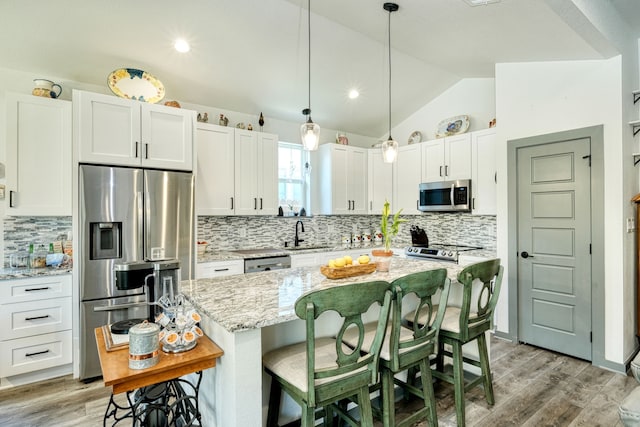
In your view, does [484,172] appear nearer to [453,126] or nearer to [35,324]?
[453,126]

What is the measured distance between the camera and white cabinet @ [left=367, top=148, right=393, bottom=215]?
520 cm

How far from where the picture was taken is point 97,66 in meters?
3.11

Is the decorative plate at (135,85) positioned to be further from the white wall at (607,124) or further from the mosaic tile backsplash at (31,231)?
the white wall at (607,124)

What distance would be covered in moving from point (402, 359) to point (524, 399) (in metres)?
1.38

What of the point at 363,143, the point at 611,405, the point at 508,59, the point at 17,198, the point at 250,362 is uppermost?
the point at 508,59

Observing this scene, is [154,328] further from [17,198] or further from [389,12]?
[389,12]

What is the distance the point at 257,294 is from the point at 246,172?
2.43 meters

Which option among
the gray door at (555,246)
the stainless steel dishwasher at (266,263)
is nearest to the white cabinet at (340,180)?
the stainless steel dishwasher at (266,263)

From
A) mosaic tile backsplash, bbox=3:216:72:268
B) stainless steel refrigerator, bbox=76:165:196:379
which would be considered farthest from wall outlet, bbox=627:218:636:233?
mosaic tile backsplash, bbox=3:216:72:268

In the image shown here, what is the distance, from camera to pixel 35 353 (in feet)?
8.79

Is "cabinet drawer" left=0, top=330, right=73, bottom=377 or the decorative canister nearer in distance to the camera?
the decorative canister

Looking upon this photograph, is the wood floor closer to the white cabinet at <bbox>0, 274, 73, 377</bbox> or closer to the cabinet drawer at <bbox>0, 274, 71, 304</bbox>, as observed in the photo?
the white cabinet at <bbox>0, 274, 73, 377</bbox>

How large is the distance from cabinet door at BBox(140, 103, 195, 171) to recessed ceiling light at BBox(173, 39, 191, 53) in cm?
55

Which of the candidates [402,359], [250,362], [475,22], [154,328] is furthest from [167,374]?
[475,22]
